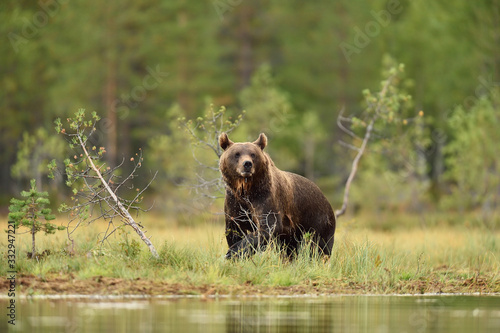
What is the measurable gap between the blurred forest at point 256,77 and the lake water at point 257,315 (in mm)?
18898

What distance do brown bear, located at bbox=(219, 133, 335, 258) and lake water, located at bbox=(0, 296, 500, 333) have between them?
2064mm

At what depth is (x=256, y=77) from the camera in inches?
1339

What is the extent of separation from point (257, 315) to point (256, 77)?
85.1 ft

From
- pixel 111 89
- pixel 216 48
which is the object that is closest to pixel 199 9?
pixel 216 48

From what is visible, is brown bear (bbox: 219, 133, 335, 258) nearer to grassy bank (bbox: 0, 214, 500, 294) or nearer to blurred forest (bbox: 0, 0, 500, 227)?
grassy bank (bbox: 0, 214, 500, 294)

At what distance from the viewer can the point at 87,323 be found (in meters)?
7.87

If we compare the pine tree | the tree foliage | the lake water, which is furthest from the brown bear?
the tree foliage

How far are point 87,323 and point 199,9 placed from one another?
122 feet

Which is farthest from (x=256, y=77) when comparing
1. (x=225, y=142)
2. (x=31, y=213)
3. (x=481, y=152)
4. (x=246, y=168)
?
(x=31, y=213)

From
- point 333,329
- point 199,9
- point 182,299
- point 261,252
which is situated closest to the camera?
point 333,329

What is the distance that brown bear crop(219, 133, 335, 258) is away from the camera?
39.7 ft

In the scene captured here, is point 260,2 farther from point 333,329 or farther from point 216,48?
point 333,329

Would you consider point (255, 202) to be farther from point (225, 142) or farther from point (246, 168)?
point (225, 142)

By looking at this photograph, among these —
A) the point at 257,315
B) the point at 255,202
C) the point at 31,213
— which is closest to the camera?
the point at 257,315
